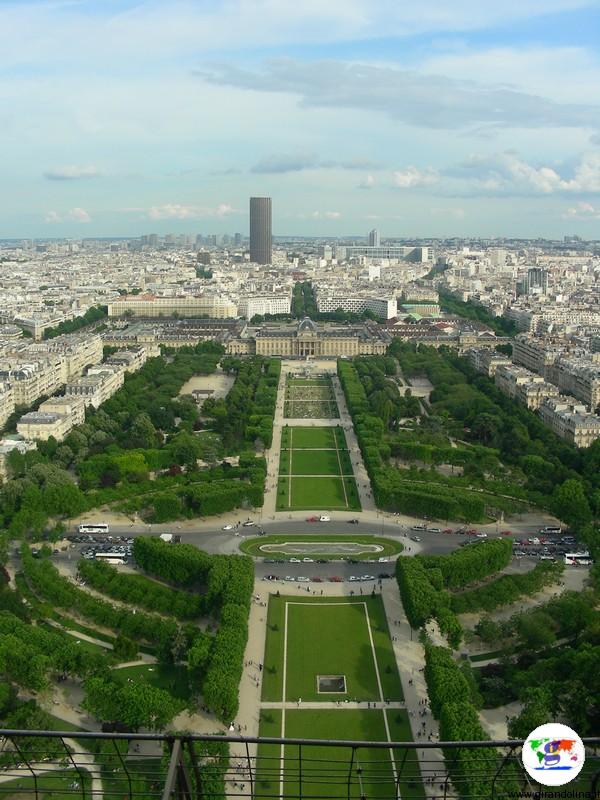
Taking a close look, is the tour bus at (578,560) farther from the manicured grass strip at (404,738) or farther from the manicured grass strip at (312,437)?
the manicured grass strip at (312,437)

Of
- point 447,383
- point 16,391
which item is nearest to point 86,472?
point 16,391

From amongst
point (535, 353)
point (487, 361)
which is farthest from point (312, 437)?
point (535, 353)

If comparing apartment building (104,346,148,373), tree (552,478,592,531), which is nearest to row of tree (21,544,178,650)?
tree (552,478,592,531)

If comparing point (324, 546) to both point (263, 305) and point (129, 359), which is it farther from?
point (263, 305)

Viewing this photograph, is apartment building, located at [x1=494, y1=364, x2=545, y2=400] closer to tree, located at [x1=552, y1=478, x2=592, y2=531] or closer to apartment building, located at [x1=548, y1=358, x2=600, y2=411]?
apartment building, located at [x1=548, y1=358, x2=600, y2=411]

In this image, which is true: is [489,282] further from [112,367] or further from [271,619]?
[271,619]

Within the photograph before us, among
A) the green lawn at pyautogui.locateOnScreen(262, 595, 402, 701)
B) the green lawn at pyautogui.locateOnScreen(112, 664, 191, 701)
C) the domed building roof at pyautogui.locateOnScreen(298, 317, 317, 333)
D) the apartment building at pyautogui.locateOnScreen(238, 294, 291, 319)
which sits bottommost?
the green lawn at pyautogui.locateOnScreen(112, 664, 191, 701)
